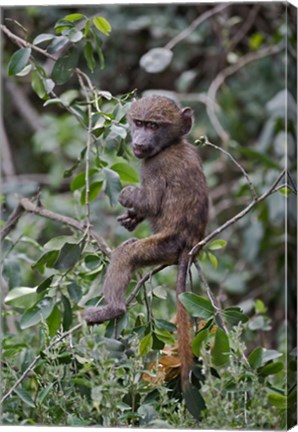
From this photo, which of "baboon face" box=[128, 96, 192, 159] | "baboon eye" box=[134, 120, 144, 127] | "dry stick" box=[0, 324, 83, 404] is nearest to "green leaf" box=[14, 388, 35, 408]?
"dry stick" box=[0, 324, 83, 404]

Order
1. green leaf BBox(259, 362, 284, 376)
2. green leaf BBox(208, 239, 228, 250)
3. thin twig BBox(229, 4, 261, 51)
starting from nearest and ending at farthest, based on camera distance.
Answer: green leaf BBox(259, 362, 284, 376) < green leaf BBox(208, 239, 228, 250) < thin twig BBox(229, 4, 261, 51)

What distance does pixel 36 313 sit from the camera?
412cm

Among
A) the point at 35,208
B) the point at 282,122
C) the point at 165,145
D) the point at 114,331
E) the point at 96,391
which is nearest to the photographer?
the point at 96,391

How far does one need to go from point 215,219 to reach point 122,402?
3397 millimetres

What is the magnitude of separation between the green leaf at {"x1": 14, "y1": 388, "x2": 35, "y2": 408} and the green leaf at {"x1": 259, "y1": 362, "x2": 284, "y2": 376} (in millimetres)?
883

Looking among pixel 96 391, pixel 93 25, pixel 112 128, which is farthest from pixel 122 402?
pixel 93 25

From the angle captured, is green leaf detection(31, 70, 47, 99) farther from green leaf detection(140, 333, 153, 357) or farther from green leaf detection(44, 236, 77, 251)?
green leaf detection(140, 333, 153, 357)

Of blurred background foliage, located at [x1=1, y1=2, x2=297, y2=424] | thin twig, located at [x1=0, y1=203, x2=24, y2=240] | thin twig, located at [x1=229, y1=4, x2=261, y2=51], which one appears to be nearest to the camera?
thin twig, located at [x1=0, y1=203, x2=24, y2=240]

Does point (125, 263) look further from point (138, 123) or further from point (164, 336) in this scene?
point (138, 123)

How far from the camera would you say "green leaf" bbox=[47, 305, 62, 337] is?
13.4 ft

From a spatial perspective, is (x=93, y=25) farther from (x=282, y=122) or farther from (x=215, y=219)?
(x=215, y=219)

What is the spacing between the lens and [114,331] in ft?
12.5

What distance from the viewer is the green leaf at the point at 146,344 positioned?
3.78m

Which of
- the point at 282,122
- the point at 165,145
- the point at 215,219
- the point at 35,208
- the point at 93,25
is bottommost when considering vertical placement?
the point at 215,219
